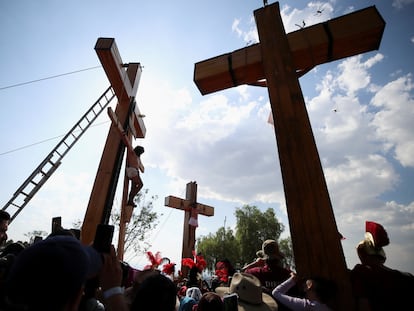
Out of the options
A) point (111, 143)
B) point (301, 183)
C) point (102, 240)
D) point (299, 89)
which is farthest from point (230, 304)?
point (111, 143)

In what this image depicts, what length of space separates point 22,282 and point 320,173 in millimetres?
1850

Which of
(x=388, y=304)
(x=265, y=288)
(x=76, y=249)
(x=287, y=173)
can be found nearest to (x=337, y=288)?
(x=388, y=304)

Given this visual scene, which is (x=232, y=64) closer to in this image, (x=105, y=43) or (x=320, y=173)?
(x=320, y=173)

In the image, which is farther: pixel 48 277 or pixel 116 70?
pixel 116 70

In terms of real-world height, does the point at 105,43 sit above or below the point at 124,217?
above

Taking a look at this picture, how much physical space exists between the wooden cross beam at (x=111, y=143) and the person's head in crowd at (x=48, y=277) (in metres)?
3.17

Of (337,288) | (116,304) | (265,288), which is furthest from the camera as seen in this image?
(265,288)

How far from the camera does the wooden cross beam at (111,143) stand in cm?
386

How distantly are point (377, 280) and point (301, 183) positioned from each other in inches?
34.0

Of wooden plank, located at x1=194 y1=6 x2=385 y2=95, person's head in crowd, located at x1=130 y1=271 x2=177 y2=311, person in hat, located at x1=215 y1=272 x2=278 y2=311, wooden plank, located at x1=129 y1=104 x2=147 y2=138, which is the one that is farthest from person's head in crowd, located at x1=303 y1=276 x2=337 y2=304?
wooden plank, located at x1=129 y1=104 x2=147 y2=138

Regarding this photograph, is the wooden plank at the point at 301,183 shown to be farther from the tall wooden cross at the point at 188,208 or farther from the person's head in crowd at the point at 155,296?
the tall wooden cross at the point at 188,208

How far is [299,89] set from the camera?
2156mm

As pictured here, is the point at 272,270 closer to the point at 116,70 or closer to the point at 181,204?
the point at 116,70

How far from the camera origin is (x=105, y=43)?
→ 4410mm
